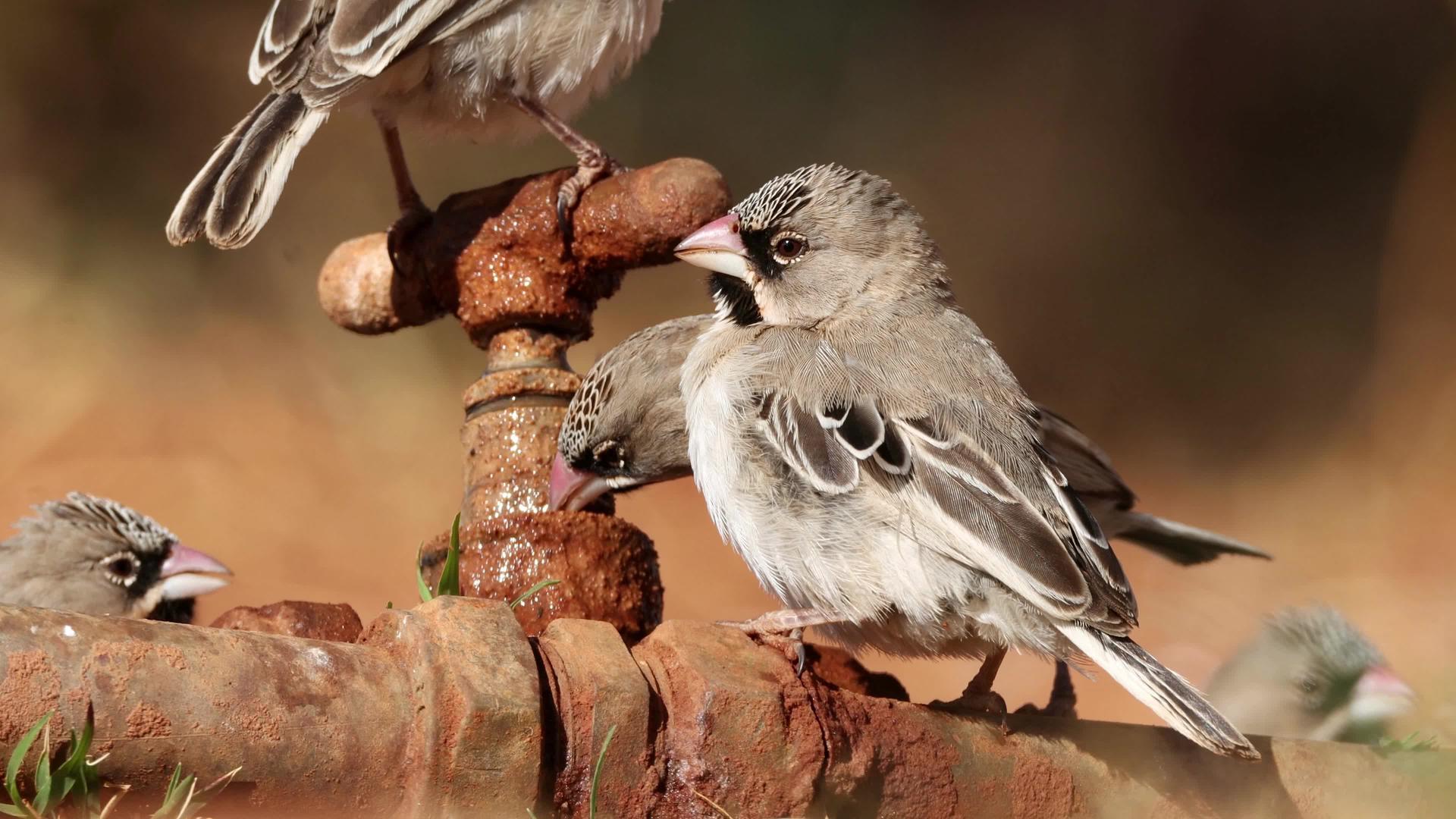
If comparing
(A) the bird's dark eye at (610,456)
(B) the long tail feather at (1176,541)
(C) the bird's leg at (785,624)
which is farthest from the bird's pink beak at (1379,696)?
(A) the bird's dark eye at (610,456)

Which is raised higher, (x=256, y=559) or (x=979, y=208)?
(x=979, y=208)

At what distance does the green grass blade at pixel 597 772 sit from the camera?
2.32 meters

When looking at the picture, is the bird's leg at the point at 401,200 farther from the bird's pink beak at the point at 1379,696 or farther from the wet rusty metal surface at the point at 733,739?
the bird's pink beak at the point at 1379,696

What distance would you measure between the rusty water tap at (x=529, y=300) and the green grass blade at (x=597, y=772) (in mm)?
1130

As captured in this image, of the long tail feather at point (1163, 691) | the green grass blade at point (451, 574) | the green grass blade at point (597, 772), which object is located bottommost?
the green grass blade at point (597, 772)

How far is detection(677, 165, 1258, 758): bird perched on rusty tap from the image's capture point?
2818 millimetres

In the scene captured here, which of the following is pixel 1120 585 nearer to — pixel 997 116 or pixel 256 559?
pixel 256 559

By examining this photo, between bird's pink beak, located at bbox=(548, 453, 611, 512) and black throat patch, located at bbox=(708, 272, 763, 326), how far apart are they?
1.69 ft

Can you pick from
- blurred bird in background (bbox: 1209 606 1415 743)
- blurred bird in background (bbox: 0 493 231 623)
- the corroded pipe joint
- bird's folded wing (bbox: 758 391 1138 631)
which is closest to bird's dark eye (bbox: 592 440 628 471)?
the corroded pipe joint

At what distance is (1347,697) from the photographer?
493 cm

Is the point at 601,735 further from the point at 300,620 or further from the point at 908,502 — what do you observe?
the point at 300,620

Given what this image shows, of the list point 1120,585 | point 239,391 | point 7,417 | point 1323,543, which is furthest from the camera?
point 1323,543

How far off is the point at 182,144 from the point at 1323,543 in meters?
5.15

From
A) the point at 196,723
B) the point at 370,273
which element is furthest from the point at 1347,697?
the point at 196,723
